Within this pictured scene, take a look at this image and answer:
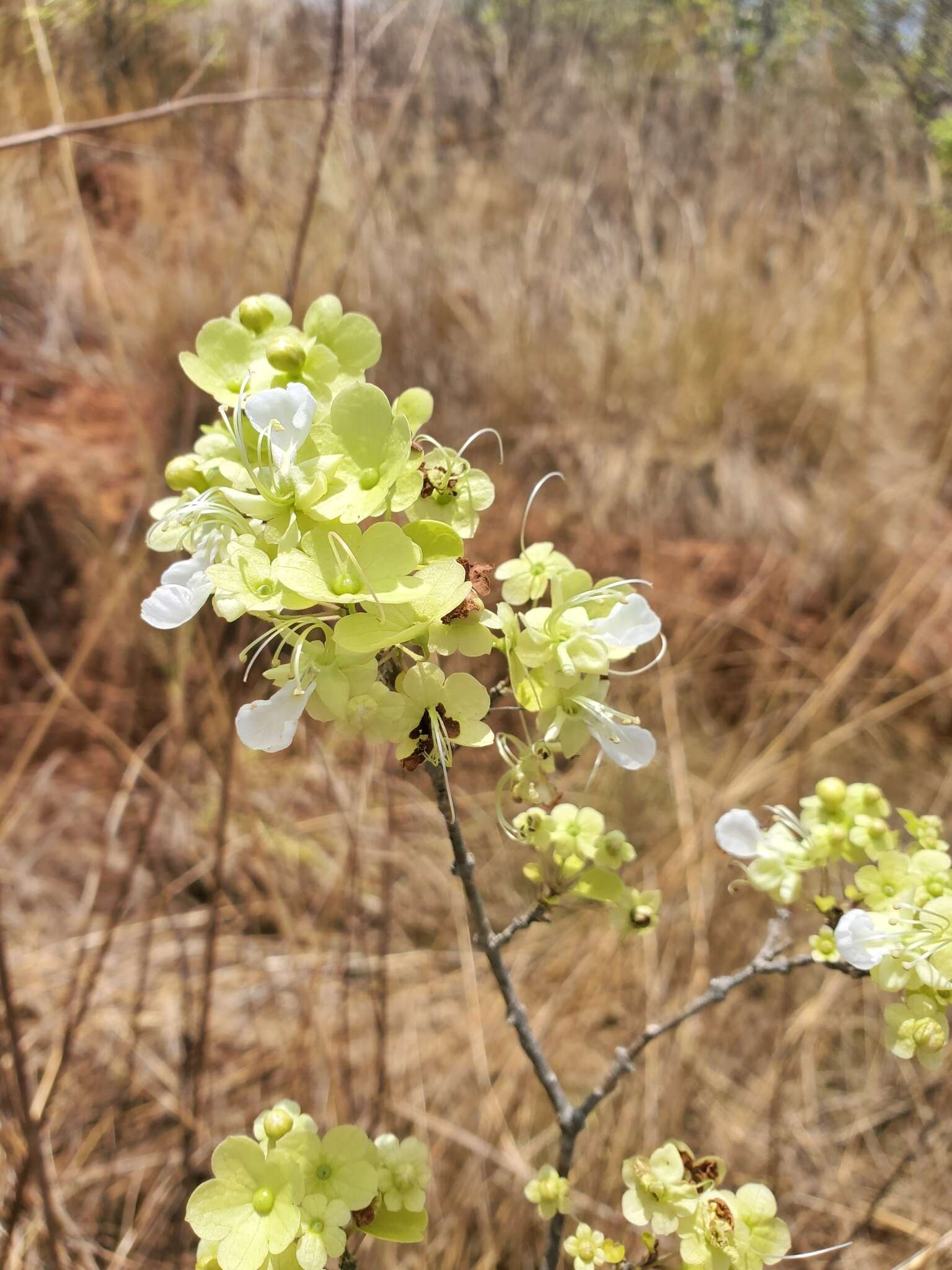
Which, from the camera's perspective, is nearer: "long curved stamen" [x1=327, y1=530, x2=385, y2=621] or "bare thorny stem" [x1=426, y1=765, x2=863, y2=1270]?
"long curved stamen" [x1=327, y1=530, x2=385, y2=621]

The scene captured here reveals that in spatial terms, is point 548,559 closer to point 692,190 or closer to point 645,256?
point 645,256

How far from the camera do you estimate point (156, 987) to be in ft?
4.05

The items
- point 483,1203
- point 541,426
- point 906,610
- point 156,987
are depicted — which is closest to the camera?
point 483,1203

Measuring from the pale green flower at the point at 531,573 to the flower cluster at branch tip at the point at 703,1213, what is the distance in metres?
0.32

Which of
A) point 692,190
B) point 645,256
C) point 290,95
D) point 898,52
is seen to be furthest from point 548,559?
point 692,190

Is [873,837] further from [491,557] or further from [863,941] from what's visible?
[491,557]

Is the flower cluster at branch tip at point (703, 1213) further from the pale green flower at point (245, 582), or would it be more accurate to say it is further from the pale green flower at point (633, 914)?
the pale green flower at point (245, 582)

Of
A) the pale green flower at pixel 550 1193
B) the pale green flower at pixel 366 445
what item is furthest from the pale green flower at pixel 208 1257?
the pale green flower at pixel 366 445

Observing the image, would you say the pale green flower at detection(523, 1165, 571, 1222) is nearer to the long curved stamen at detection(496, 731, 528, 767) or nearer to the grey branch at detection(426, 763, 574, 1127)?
the grey branch at detection(426, 763, 574, 1127)

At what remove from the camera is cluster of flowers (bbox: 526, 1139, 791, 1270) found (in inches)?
17.7

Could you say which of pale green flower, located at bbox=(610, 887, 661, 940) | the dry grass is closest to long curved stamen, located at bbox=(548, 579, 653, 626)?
pale green flower, located at bbox=(610, 887, 661, 940)

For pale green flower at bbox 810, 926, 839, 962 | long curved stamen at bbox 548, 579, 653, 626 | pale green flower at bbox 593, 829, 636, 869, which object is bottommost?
pale green flower at bbox 810, 926, 839, 962

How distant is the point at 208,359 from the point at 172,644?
118cm

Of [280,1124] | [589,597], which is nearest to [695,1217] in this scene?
[280,1124]
